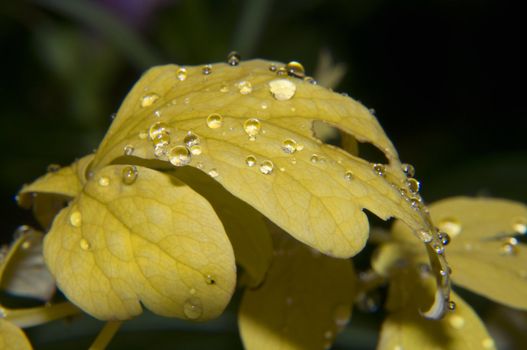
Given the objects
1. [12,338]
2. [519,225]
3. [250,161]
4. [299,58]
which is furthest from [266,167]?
[299,58]

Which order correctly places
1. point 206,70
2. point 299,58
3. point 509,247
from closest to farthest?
point 206,70, point 509,247, point 299,58

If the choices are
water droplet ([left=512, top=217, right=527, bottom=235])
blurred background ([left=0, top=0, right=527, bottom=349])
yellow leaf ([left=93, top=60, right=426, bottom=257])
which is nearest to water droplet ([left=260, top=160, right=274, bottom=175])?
yellow leaf ([left=93, top=60, right=426, bottom=257])

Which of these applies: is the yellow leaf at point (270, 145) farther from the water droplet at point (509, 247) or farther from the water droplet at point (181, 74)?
the water droplet at point (509, 247)

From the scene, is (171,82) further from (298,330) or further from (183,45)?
(183,45)

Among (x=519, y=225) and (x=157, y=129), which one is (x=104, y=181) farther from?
(x=519, y=225)

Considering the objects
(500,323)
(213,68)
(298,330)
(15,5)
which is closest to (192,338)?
(500,323)

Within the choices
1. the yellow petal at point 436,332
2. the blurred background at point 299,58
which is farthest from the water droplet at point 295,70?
the blurred background at point 299,58
